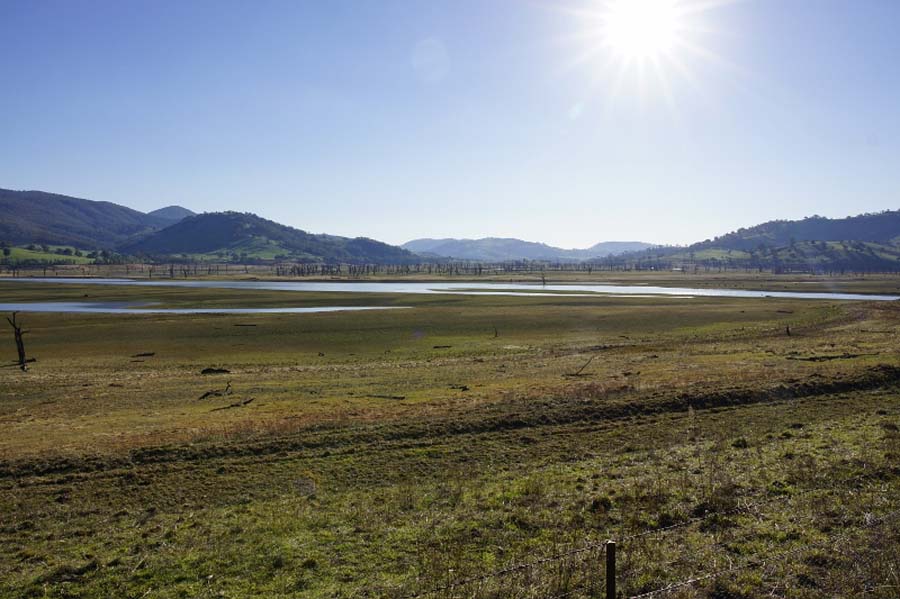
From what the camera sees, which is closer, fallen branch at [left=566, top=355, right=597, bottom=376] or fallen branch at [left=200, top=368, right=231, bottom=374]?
fallen branch at [left=566, top=355, right=597, bottom=376]

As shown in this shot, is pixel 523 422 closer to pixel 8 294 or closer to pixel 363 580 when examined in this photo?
pixel 363 580

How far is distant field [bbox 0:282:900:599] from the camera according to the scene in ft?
36.1

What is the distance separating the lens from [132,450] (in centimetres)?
2003

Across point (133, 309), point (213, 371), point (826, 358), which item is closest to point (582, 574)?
point (826, 358)

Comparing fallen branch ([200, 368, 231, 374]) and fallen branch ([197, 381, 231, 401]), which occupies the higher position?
fallen branch ([197, 381, 231, 401])

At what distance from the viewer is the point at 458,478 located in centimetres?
1728

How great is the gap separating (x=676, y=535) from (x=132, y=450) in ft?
58.1

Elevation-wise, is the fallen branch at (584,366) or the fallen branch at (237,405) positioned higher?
the fallen branch at (584,366)

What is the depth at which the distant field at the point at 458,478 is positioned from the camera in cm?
1099

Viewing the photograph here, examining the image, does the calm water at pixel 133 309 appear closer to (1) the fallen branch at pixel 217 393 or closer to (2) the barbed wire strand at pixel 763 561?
(1) the fallen branch at pixel 217 393

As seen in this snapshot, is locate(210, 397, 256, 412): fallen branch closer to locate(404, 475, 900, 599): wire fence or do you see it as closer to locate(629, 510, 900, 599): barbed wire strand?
locate(404, 475, 900, 599): wire fence

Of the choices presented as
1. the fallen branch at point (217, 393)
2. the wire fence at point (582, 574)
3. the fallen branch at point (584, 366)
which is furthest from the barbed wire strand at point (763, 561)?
the fallen branch at point (217, 393)

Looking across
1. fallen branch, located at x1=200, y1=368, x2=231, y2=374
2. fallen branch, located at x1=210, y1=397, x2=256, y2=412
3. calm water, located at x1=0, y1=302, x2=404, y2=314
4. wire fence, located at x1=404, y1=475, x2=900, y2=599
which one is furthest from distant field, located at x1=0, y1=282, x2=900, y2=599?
calm water, located at x1=0, y1=302, x2=404, y2=314

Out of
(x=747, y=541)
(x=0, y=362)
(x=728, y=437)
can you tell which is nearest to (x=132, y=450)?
(x=747, y=541)
